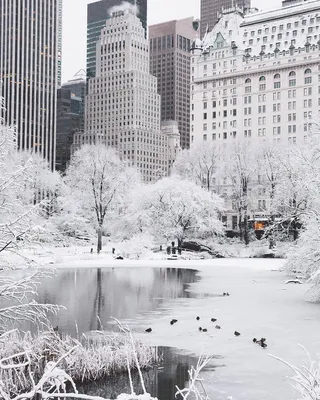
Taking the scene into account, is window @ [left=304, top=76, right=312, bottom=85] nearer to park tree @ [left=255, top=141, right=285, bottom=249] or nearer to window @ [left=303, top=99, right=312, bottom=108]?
window @ [left=303, top=99, right=312, bottom=108]

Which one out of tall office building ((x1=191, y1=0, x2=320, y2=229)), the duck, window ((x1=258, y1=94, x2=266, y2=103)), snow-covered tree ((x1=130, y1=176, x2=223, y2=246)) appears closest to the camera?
the duck

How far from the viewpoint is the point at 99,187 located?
248 ft

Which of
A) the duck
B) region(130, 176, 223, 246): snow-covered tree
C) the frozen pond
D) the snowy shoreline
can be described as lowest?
the snowy shoreline

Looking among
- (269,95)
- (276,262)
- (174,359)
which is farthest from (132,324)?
(269,95)

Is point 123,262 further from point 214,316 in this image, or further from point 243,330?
point 243,330

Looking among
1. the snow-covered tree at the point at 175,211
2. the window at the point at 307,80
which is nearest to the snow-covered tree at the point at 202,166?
the snow-covered tree at the point at 175,211

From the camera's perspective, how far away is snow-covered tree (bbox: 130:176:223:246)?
2822 inches

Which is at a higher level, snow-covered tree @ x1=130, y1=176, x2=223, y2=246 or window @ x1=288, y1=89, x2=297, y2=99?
window @ x1=288, y1=89, x2=297, y2=99

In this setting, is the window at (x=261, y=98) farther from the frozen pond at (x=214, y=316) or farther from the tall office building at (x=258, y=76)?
the frozen pond at (x=214, y=316)

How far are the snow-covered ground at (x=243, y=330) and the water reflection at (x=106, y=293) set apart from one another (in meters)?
1.24

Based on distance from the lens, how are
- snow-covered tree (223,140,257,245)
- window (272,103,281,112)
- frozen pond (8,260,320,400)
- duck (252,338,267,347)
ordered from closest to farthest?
frozen pond (8,260,320,400), duck (252,338,267,347), snow-covered tree (223,140,257,245), window (272,103,281,112)

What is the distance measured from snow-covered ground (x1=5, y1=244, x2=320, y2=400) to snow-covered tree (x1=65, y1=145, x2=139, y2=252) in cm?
3406

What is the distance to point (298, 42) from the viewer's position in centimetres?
15575

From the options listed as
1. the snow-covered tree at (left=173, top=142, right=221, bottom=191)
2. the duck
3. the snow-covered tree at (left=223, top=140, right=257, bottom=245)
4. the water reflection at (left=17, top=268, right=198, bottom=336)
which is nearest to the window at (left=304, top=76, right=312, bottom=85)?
the snow-covered tree at (left=173, top=142, right=221, bottom=191)
